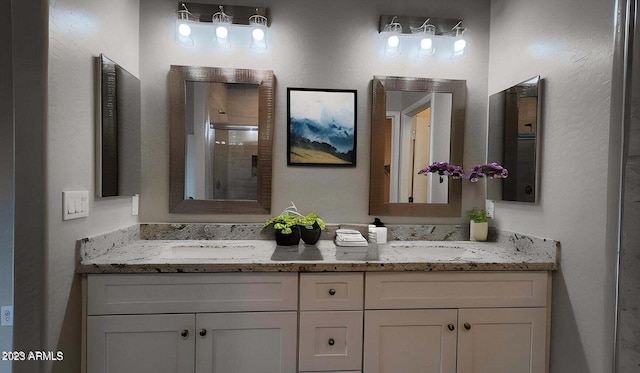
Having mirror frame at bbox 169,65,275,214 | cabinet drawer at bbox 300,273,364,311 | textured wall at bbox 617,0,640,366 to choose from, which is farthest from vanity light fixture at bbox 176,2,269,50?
textured wall at bbox 617,0,640,366

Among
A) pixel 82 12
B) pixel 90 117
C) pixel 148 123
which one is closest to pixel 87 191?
pixel 90 117

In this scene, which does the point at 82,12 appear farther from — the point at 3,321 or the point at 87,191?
the point at 3,321

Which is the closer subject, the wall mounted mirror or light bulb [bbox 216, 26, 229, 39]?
the wall mounted mirror

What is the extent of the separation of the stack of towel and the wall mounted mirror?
33.7 inches

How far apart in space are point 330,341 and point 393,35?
68.4 inches

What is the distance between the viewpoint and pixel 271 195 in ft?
5.58

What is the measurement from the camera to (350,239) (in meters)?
1.53

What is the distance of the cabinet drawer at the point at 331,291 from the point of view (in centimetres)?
123

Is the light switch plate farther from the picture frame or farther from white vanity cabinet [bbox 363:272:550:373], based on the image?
white vanity cabinet [bbox 363:272:550:373]

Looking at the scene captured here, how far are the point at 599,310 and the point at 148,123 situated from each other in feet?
7.74

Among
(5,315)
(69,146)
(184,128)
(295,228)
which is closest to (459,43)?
(295,228)

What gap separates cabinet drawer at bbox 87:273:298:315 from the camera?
3.88ft

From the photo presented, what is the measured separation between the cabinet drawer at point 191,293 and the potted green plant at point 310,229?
14.1 inches

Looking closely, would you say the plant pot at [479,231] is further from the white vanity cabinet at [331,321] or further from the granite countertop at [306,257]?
the white vanity cabinet at [331,321]
